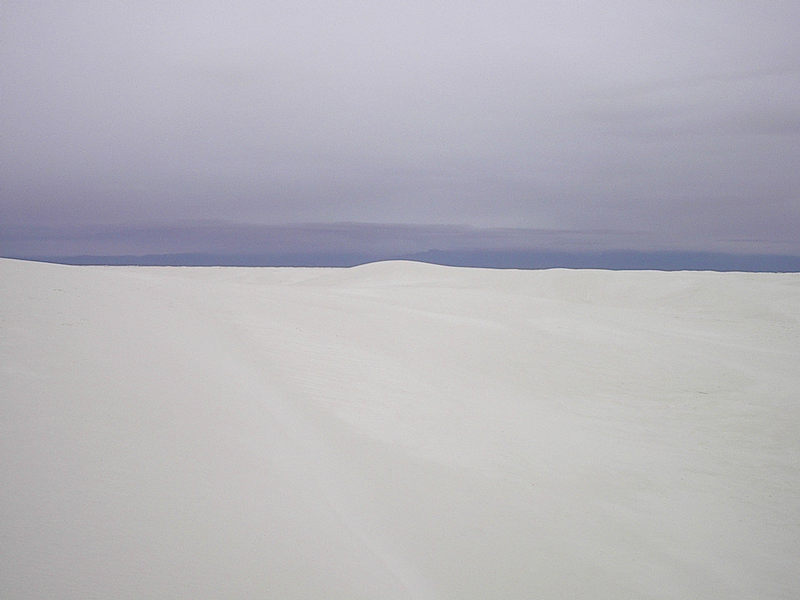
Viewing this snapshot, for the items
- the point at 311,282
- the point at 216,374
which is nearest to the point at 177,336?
the point at 216,374

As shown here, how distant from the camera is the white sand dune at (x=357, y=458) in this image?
340cm

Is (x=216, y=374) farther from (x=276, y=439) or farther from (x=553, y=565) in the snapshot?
(x=553, y=565)

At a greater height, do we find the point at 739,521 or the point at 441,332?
the point at 441,332

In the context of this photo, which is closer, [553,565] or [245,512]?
[245,512]

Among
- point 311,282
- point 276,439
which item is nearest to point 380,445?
point 276,439

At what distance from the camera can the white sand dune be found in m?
3.40

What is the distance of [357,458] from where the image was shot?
18.3 feet

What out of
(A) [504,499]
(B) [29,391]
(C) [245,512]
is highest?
(B) [29,391]

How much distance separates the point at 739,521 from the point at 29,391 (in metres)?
6.88

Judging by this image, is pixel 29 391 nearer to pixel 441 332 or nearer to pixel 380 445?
pixel 380 445

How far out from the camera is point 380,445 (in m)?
6.06

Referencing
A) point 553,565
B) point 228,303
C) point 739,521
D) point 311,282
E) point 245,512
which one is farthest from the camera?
point 311,282

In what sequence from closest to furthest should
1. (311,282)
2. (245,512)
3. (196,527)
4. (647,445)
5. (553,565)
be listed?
(196,527) < (245,512) < (553,565) < (647,445) < (311,282)

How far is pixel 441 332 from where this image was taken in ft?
40.6
